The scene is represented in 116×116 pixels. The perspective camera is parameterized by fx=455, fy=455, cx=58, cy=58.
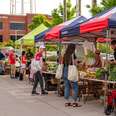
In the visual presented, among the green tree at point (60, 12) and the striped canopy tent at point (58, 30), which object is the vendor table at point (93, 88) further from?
the green tree at point (60, 12)

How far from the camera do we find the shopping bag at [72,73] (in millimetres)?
13992

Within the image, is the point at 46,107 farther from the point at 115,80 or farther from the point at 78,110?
the point at 115,80

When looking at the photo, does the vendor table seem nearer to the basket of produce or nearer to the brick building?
the basket of produce

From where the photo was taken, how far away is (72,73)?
14.0 meters

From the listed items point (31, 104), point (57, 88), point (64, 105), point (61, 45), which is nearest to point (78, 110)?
point (64, 105)

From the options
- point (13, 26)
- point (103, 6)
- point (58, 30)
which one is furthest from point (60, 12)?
point (13, 26)

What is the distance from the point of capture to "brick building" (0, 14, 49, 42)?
4473 inches

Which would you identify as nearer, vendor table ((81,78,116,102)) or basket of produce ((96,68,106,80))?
basket of produce ((96,68,106,80))

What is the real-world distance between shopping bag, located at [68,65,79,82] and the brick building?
98954 mm

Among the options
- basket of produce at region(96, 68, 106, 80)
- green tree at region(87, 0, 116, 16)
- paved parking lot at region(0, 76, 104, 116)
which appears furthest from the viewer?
green tree at region(87, 0, 116, 16)

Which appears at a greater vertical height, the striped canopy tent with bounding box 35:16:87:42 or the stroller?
the striped canopy tent with bounding box 35:16:87:42

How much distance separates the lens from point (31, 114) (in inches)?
472

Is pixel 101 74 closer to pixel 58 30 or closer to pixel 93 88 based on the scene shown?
pixel 93 88

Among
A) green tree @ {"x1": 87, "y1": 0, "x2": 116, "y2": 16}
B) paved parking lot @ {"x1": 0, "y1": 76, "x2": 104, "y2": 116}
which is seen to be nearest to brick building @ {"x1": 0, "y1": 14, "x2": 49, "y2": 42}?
green tree @ {"x1": 87, "y1": 0, "x2": 116, "y2": 16}
